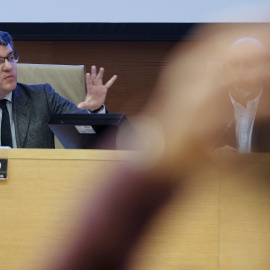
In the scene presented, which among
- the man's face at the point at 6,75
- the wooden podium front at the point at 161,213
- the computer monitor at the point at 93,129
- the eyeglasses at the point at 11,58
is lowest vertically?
the wooden podium front at the point at 161,213

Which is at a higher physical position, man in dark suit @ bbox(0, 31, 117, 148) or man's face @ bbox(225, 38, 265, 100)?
A: man's face @ bbox(225, 38, 265, 100)

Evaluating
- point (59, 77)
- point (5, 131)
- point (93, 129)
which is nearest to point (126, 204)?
point (93, 129)

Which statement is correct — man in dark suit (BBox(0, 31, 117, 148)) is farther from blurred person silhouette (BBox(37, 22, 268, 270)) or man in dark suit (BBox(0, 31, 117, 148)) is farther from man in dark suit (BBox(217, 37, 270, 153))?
blurred person silhouette (BBox(37, 22, 268, 270))

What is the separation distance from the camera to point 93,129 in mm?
1066

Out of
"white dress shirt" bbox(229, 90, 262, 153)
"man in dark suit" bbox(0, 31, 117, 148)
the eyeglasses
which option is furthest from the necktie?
"white dress shirt" bbox(229, 90, 262, 153)

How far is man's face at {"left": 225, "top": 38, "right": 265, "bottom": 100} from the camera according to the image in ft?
5.68

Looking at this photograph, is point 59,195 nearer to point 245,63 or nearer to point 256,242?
point 256,242

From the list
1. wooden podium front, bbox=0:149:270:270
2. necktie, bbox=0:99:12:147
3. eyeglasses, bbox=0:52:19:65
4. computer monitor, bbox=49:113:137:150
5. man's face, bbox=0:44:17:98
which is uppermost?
eyeglasses, bbox=0:52:19:65

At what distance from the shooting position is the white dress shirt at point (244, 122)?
5.20 feet

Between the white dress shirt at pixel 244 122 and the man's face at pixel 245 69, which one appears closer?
the white dress shirt at pixel 244 122

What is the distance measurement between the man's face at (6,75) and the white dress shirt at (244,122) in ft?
2.53

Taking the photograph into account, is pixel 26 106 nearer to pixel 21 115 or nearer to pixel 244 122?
pixel 21 115

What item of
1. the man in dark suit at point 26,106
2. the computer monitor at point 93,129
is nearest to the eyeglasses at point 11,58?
the man in dark suit at point 26,106

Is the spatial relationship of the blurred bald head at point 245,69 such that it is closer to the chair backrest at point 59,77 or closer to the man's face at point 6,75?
the chair backrest at point 59,77
